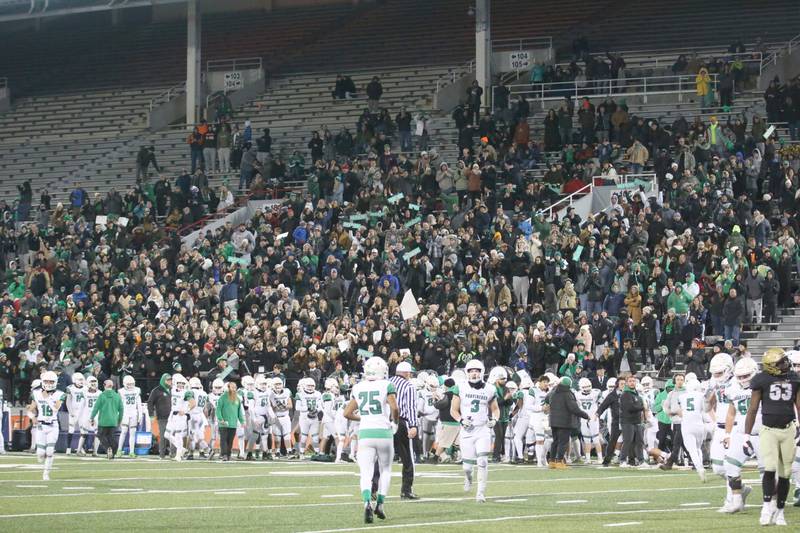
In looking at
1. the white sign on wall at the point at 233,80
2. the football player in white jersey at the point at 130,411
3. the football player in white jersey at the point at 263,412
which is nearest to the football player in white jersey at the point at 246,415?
the football player in white jersey at the point at 263,412

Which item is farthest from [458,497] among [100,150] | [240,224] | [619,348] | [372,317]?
[100,150]

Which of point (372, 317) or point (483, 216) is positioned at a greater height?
point (483, 216)

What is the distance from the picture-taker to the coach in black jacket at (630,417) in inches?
1042

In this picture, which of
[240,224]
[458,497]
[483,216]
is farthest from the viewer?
[240,224]

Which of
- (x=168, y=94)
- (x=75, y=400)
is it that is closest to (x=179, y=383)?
(x=75, y=400)

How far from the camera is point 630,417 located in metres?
26.5

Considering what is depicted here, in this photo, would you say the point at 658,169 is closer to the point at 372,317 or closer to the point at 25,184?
the point at 372,317

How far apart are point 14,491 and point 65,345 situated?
15800 millimetres

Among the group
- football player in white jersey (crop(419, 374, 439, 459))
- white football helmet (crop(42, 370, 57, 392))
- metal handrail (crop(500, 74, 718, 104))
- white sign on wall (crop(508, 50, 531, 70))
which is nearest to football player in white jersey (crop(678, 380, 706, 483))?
football player in white jersey (crop(419, 374, 439, 459))

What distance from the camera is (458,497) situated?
19016 mm

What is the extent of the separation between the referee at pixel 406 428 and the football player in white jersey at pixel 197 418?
1016 centimetres

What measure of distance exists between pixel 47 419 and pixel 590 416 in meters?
9.70

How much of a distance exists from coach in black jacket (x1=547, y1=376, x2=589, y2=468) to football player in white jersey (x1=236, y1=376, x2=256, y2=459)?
647cm

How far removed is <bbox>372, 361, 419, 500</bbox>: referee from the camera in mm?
18812
